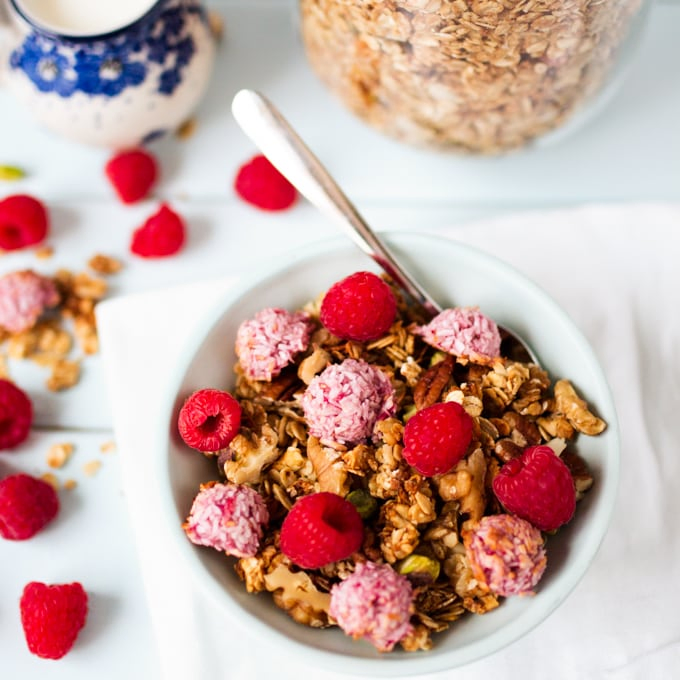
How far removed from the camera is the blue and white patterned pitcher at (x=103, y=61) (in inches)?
37.7

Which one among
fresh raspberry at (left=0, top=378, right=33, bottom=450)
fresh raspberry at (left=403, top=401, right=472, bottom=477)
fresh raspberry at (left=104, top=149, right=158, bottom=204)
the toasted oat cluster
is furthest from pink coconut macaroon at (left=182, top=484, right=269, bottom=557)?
fresh raspberry at (left=104, top=149, right=158, bottom=204)

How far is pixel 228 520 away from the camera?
681mm

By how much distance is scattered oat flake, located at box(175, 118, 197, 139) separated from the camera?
110cm

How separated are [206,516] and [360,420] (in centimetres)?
14

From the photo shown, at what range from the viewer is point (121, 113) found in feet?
3.30

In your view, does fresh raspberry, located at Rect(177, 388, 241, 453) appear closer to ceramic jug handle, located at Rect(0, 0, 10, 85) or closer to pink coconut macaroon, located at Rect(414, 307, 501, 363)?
pink coconut macaroon, located at Rect(414, 307, 501, 363)

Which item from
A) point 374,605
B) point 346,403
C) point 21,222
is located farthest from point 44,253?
point 374,605

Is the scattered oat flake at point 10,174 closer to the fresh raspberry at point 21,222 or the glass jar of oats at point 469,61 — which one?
the fresh raspberry at point 21,222

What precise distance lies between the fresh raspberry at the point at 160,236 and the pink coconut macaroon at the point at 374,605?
0.50 meters

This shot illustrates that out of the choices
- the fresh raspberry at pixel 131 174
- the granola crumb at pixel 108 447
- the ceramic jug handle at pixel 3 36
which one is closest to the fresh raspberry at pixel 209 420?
the granola crumb at pixel 108 447

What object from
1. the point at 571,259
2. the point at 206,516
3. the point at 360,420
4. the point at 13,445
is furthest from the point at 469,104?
the point at 13,445

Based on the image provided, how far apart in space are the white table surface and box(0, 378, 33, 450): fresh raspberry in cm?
3

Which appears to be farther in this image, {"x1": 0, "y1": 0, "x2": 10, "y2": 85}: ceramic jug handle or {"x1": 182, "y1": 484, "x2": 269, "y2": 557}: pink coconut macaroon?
{"x1": 0, "y1": 0, "x2": 10, "y2": 85}: ceramic jug handle

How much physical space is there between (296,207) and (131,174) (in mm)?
191
